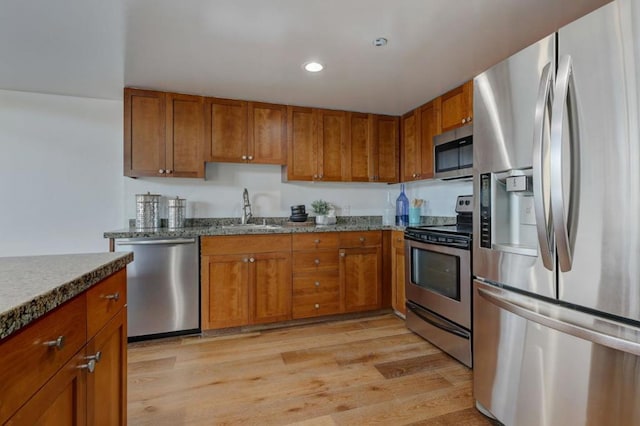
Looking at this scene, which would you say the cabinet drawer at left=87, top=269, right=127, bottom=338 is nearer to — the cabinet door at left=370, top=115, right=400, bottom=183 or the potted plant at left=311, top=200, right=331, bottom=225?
the potted plant at left=311, top=200, right=331, bottom=225

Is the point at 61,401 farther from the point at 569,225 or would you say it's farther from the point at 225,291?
Answer: the point at 225,291

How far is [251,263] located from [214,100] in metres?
1.58

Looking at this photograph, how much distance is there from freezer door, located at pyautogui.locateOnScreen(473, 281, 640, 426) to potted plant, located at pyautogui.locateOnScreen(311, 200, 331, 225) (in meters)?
1.90

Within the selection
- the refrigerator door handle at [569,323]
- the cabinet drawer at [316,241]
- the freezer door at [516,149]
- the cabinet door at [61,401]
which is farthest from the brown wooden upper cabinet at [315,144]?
the cabinet door at [61,401]

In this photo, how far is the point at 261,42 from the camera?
6.68 feet

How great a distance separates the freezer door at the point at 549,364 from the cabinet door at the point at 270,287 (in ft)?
5.38

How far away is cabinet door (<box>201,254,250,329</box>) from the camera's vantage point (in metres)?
2.65

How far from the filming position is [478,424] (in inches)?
62.1

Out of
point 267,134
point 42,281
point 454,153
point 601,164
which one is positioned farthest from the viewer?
point 267,134

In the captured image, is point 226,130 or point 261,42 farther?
point 226,130

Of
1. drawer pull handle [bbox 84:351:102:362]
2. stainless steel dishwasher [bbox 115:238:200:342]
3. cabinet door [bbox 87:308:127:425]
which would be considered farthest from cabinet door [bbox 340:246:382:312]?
drawer pull handle [bbox 84:351:102:362]

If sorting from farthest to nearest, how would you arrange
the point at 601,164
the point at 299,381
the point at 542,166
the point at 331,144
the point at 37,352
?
the point at 331,144
the point at 299,381
the point at 542,166
the point at 601,164
the point at 37,352

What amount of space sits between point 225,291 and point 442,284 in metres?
1.77

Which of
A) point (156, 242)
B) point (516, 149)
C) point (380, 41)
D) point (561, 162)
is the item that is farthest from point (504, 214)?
point (156, 242)
